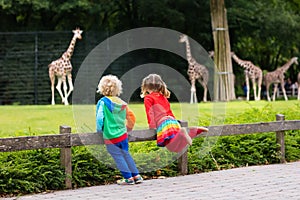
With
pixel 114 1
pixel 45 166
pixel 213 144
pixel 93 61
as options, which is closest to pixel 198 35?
pixel 114 1

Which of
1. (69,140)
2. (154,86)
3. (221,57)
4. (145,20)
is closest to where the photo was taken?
(69,140)

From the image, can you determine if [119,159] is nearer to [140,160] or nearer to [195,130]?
[140,160]

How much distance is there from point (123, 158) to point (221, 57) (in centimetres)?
1640

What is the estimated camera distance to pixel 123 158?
352 inches

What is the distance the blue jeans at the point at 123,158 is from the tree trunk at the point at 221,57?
1564 centimetres

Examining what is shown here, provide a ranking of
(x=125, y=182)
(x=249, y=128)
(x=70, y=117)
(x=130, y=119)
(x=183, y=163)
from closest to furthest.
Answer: (x=125, y=182) → (x=130, y=119) → (x=183, y=163) → (x=249, y=128) → (x=70, y=117)

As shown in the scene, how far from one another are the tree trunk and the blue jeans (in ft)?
51.3

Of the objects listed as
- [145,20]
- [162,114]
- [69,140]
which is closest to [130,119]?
[162,114]

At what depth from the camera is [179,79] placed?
27.8m

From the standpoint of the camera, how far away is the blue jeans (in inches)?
350

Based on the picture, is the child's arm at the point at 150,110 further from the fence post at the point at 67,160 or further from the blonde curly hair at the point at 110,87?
the fence post at the point at 67,160

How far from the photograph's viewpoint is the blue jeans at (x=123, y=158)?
8.88 meters

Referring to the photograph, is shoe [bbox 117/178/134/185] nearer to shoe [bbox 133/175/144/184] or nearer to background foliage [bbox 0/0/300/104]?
shoe [bbox 133/175/144/184]

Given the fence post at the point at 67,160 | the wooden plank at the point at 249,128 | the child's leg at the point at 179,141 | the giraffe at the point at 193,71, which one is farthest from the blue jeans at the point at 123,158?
the giraffe at the point at 193,71
